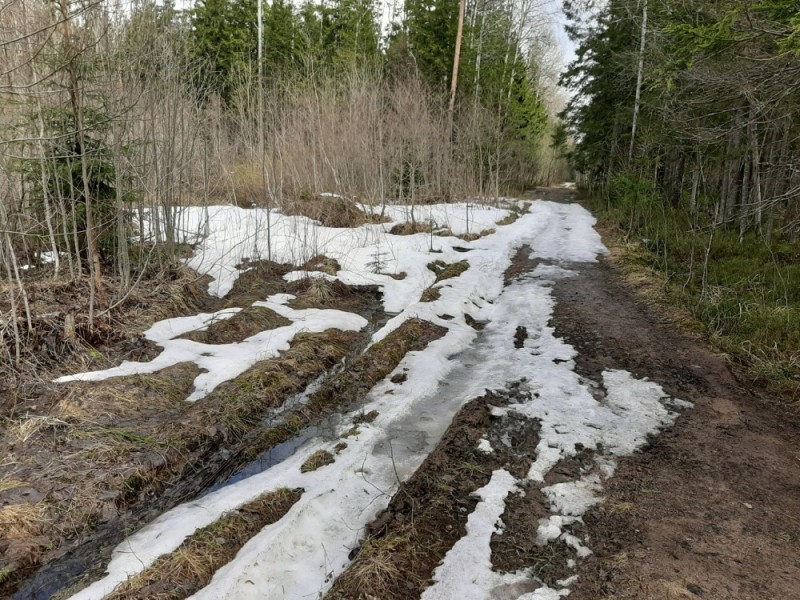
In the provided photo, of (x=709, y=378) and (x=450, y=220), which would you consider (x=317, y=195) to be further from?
(x=709, y=378)

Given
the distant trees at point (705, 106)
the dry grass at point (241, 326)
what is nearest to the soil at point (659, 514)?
the distant trees at point (705, 106)

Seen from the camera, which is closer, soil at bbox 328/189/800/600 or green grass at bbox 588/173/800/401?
soil at bbox 328/189/800/600

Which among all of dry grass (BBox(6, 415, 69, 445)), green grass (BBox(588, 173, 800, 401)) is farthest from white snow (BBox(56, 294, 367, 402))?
green grass (BBox(588, 173, 800, 401))

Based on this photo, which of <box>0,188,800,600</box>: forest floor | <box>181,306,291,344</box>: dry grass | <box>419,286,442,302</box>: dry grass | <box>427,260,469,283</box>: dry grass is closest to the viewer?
<box>0,188,800,600</box>: forest floor

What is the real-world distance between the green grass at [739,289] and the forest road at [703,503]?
0.40m

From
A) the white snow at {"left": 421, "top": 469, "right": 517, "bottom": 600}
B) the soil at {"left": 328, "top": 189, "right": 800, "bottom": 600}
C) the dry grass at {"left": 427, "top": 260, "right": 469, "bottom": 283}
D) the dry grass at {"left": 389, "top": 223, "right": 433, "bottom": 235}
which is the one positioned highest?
the dry grass at {"left": 389, "top": 223, "right": 433, "bottom": 235}

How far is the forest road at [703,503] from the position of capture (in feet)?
7.80

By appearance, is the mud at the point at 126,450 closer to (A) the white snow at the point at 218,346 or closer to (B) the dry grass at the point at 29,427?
(B) the dry grass at the point at 29,427

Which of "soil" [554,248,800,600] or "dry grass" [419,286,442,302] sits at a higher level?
"dry grass" [419,286,442,302]

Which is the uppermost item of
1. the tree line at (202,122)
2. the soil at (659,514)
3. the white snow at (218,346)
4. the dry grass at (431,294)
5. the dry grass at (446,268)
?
the tree line at (202,122)

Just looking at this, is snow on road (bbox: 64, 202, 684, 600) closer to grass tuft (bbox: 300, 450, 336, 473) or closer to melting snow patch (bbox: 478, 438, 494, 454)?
grass tuft (bbox: 300, 450, 336, 473)

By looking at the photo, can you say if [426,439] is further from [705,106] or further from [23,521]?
[705,106]

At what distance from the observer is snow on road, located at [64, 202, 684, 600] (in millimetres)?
2604

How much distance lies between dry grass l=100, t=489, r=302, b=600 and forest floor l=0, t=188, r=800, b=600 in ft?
0.03
